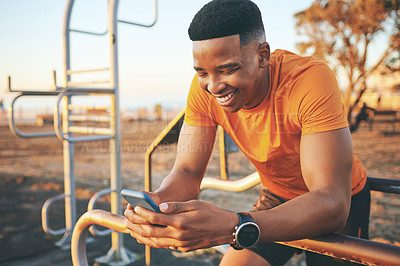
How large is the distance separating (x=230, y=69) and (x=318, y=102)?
291 millimetres

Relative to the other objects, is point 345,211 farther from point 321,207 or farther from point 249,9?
point 249,9

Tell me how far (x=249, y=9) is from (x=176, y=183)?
68cm

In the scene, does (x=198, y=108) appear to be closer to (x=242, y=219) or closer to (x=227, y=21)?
(x=227, y=21)

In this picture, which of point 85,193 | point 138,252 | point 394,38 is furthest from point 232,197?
point 394,38

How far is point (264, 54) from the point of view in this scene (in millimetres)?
1151

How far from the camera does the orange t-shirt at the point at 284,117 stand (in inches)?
38.9

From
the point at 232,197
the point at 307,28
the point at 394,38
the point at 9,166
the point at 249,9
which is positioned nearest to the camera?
the point at 249,9

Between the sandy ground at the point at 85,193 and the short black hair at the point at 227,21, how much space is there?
1.98 metres

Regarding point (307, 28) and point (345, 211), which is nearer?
point (345, 211)

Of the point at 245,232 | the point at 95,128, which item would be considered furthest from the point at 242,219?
the point at 95,128

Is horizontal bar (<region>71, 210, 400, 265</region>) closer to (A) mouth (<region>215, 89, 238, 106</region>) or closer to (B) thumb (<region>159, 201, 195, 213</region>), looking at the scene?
(B) thumb (<region>159, 201, 195, 213</region>)

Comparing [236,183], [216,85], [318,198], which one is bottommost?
[236,183]

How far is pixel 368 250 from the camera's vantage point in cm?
70

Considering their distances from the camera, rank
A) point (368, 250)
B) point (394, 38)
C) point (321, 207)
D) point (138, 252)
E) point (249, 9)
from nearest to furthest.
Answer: point (368, 250)
point (321, 207)
point (249, 9)
point (138, 252)
point (394, 38)
